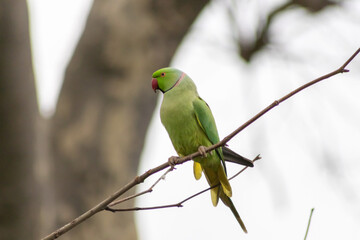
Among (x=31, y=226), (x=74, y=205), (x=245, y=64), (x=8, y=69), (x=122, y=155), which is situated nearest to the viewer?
(x=8, y=69)

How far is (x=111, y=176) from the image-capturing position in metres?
3.02

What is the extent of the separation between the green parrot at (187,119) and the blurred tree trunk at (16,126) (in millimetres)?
782

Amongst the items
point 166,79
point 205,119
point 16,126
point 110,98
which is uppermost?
point 110,98

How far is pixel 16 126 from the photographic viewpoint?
208 cm

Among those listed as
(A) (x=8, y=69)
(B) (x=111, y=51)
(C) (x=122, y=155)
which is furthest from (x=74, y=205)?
(A) (x=8, y=69)

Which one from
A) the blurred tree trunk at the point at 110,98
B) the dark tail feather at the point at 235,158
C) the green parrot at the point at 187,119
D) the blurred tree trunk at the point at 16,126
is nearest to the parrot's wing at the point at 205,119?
the green parrot at the point at 187,119

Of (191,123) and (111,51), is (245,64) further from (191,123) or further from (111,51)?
(191,123)

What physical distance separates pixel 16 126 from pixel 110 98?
1023mm

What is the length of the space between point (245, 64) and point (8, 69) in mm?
1672

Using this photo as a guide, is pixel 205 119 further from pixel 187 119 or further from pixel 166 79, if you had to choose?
pixel 166 79

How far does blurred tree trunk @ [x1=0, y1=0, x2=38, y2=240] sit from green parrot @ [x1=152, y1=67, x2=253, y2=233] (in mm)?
782

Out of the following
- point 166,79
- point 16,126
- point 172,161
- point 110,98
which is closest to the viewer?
point 172,161

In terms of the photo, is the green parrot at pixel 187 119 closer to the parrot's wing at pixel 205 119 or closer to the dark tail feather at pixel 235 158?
the parrot's wing at pixel 205 119

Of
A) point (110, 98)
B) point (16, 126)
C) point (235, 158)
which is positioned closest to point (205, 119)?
point (235, 158)
